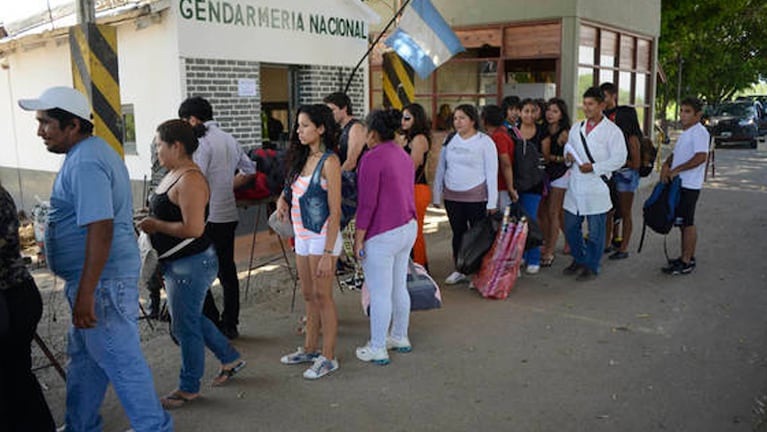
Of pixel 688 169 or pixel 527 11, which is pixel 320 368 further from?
pixel 527 11

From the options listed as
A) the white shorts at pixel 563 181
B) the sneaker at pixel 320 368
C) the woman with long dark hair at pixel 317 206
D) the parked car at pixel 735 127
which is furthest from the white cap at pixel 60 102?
the parked car at pixel 735 127

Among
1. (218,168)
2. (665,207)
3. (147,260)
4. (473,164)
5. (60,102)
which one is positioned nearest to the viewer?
(60,102)

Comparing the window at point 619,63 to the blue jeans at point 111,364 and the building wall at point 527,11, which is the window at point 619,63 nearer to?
the building wall at point 527,11

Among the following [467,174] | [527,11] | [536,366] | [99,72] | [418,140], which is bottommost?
[536,366]

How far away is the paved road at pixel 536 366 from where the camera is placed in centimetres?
388

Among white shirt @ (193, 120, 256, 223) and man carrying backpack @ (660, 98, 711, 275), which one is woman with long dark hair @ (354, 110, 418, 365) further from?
man carrying backpack @ (660, 98, 711, 275)

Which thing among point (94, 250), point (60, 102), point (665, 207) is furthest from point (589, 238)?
point (60, 102)

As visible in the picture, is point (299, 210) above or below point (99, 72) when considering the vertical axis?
below

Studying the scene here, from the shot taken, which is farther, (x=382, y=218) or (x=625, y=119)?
(x=625, y=119)

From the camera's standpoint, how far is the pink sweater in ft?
14.4

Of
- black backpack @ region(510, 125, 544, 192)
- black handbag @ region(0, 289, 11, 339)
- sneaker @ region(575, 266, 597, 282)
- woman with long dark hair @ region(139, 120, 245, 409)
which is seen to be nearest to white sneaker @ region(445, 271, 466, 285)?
black backpack @ region(510, 125, 544, 192)

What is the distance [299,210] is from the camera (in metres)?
4.27

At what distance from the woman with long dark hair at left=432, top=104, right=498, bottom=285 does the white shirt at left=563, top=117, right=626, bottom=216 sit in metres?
1.02

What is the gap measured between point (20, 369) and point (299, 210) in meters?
1.79
